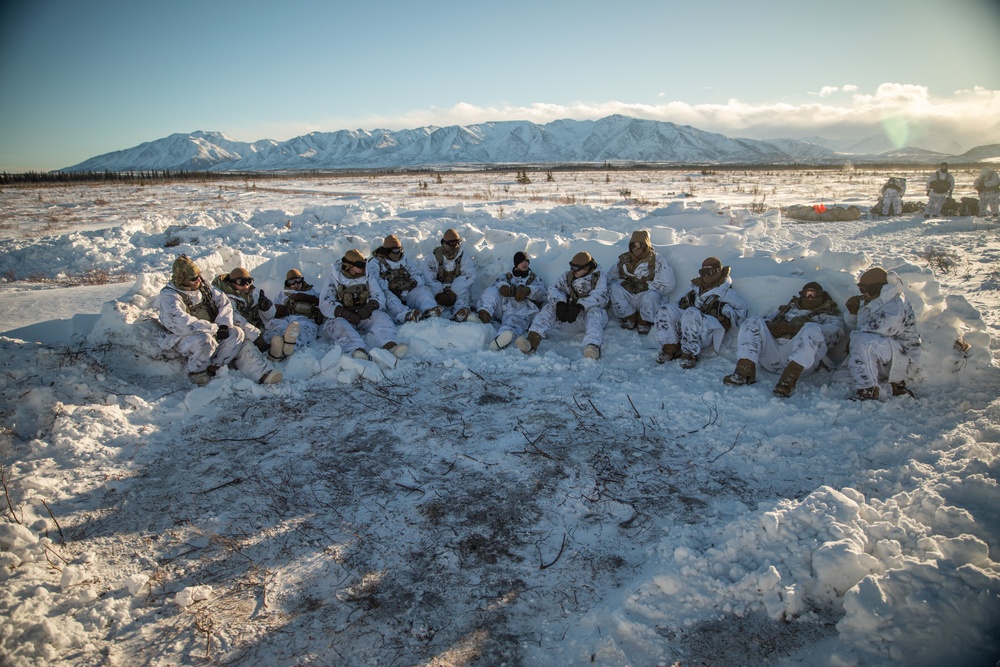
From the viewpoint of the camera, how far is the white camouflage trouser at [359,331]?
16.6 ft

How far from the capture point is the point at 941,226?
10.4 metres

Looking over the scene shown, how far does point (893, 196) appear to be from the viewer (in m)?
12.3

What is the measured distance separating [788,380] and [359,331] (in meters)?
4.24

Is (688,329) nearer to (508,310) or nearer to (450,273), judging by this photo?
(508,310)

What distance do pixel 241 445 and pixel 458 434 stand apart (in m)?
1.53

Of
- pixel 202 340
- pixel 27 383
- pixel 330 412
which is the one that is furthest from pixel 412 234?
pixel 27 383

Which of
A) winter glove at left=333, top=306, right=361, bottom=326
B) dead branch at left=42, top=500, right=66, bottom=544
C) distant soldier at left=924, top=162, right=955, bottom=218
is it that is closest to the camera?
dead branch at left=42, top=500, right=66, bottom=544

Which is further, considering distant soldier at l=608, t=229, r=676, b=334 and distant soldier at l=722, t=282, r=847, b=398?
distant soldier at l=608, t=229, r=676, b=334

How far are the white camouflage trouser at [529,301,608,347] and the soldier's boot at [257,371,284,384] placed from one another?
2460 mm

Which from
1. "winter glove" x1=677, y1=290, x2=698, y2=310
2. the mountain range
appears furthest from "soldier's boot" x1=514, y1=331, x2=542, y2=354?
the mountain range

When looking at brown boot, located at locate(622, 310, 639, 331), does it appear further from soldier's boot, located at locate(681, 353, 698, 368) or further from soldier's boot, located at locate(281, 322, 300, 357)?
soldier's boot, located at locate(281, 322, 300, 357)

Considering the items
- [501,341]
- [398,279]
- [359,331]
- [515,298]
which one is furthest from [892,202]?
[359,331]

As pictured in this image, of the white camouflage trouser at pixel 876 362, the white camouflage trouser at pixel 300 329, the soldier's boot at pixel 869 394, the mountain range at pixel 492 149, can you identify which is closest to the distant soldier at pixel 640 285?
the white camouflage trouser at pixel 876 362

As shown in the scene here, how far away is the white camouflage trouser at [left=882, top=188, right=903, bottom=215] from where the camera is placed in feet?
40.3
